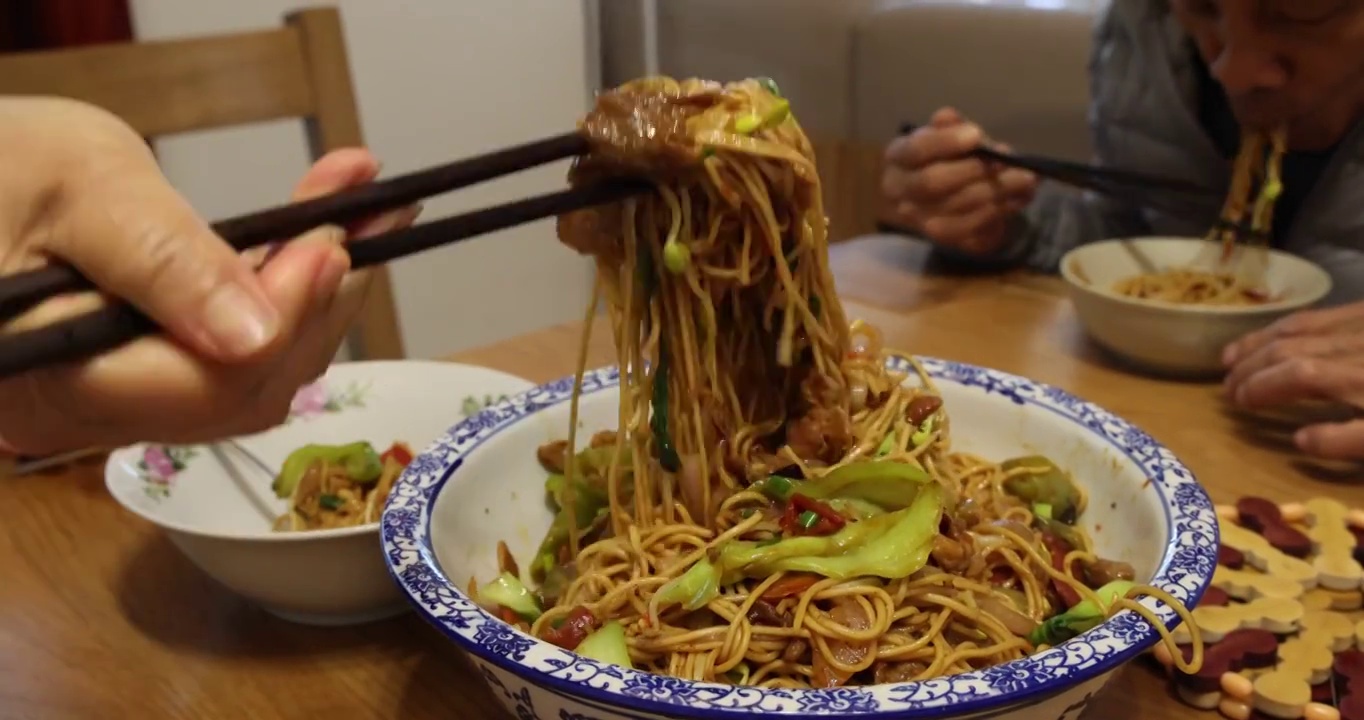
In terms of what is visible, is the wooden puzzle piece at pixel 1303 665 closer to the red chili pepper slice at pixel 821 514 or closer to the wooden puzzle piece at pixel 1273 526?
the wooden puzzle piece at pixel 1273 526

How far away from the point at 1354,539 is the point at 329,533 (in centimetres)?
104

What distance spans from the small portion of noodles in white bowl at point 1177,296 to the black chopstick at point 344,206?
42.4 inches

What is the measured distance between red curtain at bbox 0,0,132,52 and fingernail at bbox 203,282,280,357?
7.51 feet

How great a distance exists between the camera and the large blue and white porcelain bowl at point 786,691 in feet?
2.18

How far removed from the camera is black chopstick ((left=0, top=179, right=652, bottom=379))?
0.59 metres

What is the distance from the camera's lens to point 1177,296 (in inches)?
68.5

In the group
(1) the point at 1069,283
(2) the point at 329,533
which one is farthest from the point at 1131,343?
(2) the point at 329,533

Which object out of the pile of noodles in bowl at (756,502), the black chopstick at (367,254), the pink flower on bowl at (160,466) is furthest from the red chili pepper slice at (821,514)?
the pink flower on bowl at (160,466)

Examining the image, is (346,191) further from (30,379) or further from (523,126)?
(523,126)

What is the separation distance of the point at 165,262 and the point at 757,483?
0.56 m

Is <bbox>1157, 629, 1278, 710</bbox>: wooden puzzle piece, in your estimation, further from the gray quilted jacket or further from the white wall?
the white wall

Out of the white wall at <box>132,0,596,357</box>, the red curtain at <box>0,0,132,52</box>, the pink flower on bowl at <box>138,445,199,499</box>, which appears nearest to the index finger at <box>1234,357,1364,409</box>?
the pink flower on bowl at <box>138,445,199,499</box>

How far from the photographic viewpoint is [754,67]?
3.73m

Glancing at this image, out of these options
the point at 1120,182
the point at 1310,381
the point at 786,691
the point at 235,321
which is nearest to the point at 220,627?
the point at 235,321
